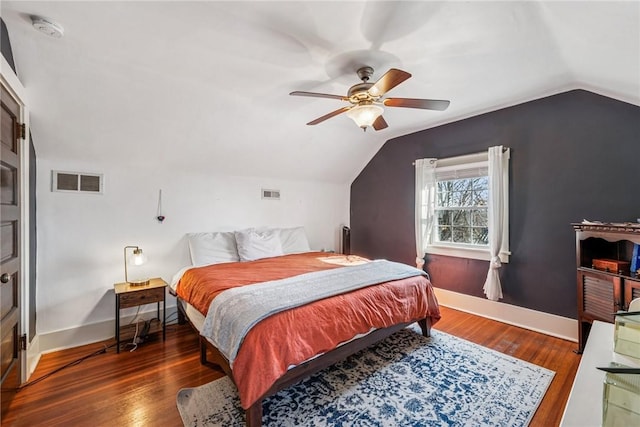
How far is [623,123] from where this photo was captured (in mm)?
2408

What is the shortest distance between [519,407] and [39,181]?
Answer: 430cm

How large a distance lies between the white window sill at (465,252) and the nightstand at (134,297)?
336 cm

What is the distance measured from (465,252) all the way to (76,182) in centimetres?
443

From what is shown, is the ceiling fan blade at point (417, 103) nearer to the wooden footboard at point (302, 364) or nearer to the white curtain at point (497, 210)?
the white curtain at point (497, 210)

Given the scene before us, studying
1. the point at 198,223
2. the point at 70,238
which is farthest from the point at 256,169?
the point at 70,238

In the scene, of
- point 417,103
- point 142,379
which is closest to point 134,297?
point 142,379

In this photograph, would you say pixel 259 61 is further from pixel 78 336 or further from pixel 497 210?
pixel 78 336

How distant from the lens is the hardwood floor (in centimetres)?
171

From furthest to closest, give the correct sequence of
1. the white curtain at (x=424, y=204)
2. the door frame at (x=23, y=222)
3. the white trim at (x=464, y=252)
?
1. the white curtain at (x=424, y=204)
2. the white trim at (x=464, y=252)
3. the door frame at (x=23, y=222)

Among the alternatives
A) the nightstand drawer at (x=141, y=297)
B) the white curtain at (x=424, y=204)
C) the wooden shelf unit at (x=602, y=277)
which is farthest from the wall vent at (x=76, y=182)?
the wooden shelf unit at (x=602, y=277)

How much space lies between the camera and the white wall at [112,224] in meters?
2.55

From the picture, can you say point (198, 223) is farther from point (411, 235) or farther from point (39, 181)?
point (411, 235)

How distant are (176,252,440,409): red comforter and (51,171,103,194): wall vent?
1.30 meters

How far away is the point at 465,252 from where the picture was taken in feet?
11.4
